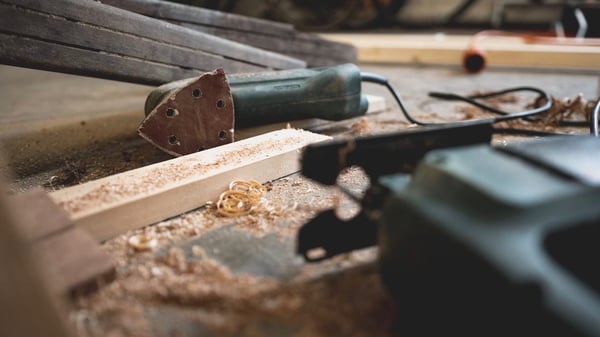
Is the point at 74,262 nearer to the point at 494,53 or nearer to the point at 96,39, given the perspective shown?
the point at 96,39

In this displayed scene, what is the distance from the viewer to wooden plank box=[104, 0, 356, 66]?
175 cm

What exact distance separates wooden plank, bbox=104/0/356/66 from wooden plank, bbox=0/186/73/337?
4.64 ft

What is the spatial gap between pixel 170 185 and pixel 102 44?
2.23 ft

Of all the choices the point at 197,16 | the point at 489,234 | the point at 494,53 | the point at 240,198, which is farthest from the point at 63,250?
the point at 494,53

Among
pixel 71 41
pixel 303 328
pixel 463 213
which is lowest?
pixel 303 328

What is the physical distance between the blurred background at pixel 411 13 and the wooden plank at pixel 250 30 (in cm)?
234

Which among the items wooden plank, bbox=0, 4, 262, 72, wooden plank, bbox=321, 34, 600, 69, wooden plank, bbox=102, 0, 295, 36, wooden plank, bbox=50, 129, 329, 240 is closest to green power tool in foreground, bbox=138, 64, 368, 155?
wooden plank, bbox=50, 129, 329, 240

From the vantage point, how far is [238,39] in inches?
84.6

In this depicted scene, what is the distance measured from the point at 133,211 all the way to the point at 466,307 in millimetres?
722

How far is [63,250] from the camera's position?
29.5 inches

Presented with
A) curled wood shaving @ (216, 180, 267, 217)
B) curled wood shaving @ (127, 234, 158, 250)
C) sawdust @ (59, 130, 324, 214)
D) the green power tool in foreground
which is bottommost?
curled wood shaving @ (127, 234, 158, 250)

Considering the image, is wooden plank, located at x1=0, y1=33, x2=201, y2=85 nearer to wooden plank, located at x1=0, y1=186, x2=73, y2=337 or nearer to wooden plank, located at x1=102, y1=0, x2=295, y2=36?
wooden plank, located at x1=102, y1=0, x2=295, y2=36

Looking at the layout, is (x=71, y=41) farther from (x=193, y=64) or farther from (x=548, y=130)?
(x=548, y=130)

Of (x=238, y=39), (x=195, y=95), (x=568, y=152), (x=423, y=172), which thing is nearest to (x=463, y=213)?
(x=423, y=172)
